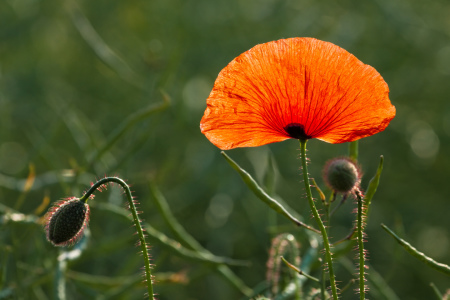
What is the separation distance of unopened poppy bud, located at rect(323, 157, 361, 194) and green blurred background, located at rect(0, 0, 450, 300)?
131 centimetres

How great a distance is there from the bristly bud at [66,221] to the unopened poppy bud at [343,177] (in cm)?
30

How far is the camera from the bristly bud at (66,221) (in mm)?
745

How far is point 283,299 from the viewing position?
91 cm

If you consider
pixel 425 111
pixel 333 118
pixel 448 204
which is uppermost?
pixel 425 111

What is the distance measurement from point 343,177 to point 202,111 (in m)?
1.93

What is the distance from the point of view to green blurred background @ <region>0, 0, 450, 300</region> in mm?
2209

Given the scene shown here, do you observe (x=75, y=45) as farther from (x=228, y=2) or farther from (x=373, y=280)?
(x=373, y=280)

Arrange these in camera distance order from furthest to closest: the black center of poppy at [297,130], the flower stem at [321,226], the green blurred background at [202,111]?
the green blurred background at [202,111] → the black center of poppy at [297,130] → the flower stem at [321,226]

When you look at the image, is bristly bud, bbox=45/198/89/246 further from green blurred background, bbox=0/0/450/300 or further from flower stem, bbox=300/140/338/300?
green blurred background, bbox=0/0/450/300

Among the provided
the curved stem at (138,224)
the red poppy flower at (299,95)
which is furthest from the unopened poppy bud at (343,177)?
the curved stem at (138,224)

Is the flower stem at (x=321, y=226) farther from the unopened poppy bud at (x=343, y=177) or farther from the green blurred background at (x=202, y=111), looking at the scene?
the green blurred background at (x=202, y=111)

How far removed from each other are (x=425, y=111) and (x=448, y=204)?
476mm

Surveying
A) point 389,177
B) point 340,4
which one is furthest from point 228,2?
point 389,177

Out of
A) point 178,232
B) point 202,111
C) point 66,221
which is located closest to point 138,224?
point 66,221
